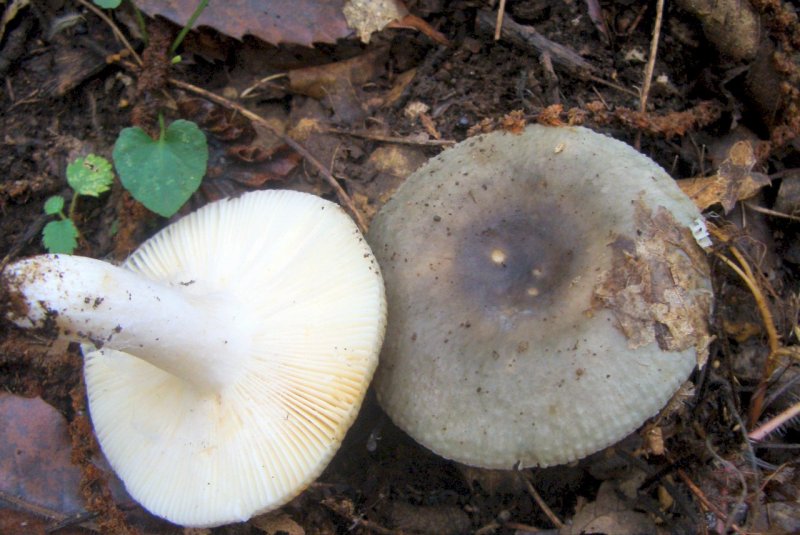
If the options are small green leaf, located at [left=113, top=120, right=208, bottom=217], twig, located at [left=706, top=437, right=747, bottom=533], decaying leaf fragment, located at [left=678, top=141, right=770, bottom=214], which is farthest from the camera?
decaying leaf fragment, located at [left=678, top=141, right=770, bottom=214]

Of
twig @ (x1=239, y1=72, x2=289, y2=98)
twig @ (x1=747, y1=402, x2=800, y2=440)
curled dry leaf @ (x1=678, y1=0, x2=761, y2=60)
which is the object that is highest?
curled dry leaf @ (x1=678, y1=0, x2=761, y2=60)

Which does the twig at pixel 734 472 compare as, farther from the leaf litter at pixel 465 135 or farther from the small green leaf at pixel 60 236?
the small green leaf at pixel 60 236

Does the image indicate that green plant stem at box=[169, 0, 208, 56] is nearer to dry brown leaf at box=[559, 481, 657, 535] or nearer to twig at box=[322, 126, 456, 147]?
twig at box=[322, 126, 456, 147]

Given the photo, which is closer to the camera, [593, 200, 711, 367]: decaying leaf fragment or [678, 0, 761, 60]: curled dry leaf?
[593, 200, 711, 367]: decaying leaf fragment

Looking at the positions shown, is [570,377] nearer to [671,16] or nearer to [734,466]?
[734,466]

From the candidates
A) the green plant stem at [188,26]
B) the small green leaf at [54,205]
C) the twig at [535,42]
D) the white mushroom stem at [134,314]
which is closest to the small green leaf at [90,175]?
the small green leaf at [54,205]

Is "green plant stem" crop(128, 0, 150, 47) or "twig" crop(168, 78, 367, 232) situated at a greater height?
"green plant stem" crop(128, 0, 150, 47)

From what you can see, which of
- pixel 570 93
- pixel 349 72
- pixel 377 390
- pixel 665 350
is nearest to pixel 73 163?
pixel 349 72

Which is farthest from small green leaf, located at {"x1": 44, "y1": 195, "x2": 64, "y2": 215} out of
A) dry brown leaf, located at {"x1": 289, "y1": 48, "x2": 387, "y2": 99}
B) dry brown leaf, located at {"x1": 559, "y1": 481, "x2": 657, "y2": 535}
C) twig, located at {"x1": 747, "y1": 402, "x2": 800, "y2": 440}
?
twig, located at {"x1": 747, "y1": 402, "x2": 800, "y2": 440}
